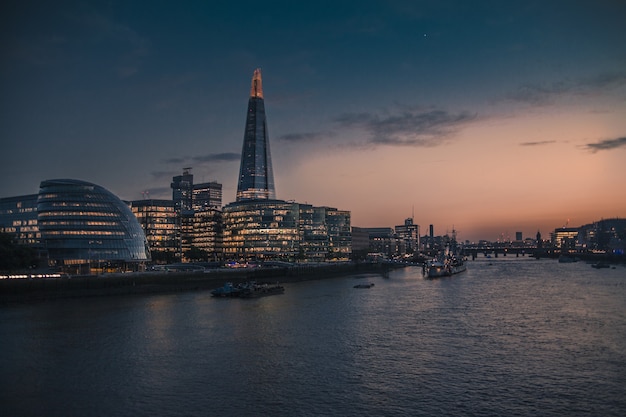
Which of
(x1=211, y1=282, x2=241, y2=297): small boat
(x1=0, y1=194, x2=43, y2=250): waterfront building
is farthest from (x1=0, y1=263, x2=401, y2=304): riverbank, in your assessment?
(x1=0, y1=194, x2=43, y2=250): waterfront building

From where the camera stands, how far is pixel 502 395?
3108cm

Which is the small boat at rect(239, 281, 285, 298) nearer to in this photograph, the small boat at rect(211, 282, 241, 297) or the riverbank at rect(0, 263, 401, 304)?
the small boat at rect(211, 282, 241, 297)

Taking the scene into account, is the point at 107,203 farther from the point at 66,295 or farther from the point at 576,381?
the point at 576,381

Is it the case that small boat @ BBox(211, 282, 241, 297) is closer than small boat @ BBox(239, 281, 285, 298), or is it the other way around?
small boat @ BBox(211, 282, 241, 297)

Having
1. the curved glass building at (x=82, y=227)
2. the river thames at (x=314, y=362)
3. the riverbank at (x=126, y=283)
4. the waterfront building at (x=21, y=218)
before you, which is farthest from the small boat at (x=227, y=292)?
the waterfront building at (x=21, y=218)

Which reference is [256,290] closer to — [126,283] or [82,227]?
[126,283]

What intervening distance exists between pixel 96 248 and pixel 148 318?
232 feet

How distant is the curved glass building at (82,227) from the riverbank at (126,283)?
22314 millimetres

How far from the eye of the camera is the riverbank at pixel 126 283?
77.9 metres

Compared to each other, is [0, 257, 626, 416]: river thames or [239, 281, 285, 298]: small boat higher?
[239, 281, 285, 298]: small boat

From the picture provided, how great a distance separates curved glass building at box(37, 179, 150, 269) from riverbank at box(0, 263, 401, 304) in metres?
22.3

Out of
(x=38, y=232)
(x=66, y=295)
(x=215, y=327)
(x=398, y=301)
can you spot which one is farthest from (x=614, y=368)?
(x=38, y=232)

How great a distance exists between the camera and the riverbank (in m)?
77.9

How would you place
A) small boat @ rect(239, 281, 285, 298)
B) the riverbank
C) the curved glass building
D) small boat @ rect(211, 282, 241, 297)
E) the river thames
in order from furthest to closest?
the curved glass building, small boat @ rect(239, 281, 285, 298), small boat @ rect(211, 282, 241, 297), the riverbank, the river thames
